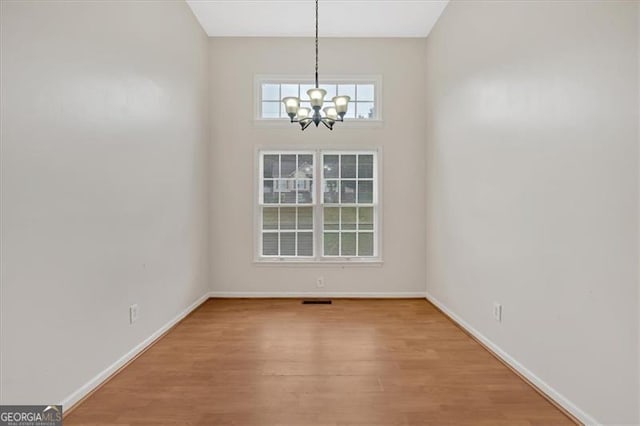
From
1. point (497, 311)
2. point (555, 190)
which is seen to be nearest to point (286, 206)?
point (497, 311)

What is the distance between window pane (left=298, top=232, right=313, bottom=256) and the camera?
4906 millimetres

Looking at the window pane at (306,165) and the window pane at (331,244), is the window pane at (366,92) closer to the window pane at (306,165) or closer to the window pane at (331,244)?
the window pane at (306,165)

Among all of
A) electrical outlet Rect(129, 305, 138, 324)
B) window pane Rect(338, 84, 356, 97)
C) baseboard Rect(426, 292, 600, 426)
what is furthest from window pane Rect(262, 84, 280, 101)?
baseboard Rect(426, 292, 600, 426)

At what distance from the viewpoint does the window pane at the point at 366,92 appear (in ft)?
16.0

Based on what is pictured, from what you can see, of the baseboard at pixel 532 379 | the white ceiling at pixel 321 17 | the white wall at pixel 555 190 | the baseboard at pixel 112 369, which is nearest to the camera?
the white wall at pixel 555 190

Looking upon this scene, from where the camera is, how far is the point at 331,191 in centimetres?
493

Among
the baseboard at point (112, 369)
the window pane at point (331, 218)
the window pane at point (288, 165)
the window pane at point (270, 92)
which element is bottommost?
the baseboard at point (112, 369)

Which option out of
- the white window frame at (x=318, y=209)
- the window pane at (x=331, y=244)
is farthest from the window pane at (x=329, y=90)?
the window pane at (x=331, y=244)

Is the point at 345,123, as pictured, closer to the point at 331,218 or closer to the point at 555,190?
the point at 331,218

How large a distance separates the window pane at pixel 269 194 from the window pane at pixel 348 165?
97 centimetres

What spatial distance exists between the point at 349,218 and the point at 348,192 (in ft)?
1.18

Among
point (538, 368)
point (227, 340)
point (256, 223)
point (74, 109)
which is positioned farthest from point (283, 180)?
point (538, 368)

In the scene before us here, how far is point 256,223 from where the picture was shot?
4.83 m

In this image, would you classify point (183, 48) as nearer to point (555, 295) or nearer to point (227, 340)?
point (227, 340)
